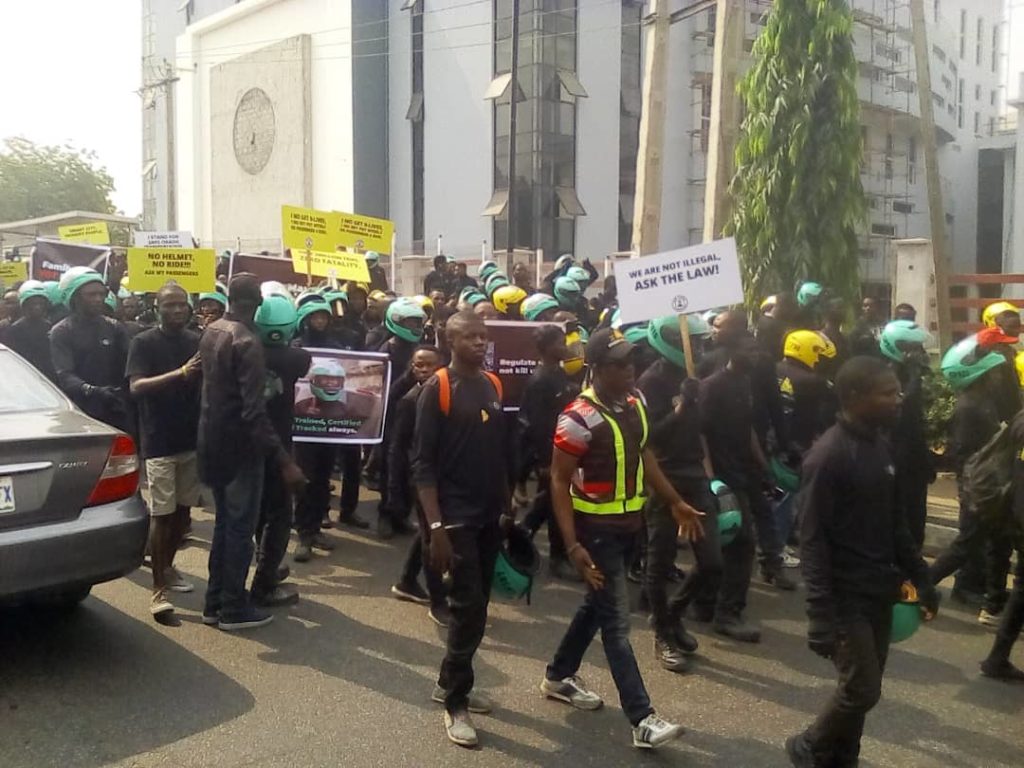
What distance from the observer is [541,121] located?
31.2m

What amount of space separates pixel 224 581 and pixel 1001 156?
130 ft

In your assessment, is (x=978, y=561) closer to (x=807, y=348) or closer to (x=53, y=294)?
(x=807, y=348)

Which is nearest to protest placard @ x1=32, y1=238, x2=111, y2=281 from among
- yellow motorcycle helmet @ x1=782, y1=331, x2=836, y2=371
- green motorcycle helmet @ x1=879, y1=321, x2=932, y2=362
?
yellow motorcycle helmet @ x1=782, y1=331, x2=836, y2=371

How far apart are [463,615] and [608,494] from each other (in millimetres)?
775

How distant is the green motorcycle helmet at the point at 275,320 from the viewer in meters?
5.72

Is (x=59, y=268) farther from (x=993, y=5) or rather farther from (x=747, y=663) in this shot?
(x=993, y=5)

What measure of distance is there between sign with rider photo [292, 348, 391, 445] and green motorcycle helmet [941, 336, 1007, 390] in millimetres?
3782

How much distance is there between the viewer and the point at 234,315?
215 inches

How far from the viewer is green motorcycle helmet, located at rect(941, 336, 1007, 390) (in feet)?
20.0

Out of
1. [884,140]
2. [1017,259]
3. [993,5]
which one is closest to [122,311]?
[1017,259]

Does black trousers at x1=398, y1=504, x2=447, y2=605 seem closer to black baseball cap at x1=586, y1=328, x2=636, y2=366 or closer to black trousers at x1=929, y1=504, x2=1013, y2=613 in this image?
black baseball cap at x1=586, y1=328, x2=636, y2=366

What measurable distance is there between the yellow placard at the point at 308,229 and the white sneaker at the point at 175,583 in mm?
5056

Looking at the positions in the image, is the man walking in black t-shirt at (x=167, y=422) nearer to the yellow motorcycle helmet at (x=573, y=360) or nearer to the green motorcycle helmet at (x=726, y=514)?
the yellow motorcycle helmet at (x=573, y=360)

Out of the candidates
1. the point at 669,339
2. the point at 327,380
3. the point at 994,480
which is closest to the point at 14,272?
the point at 327,380
